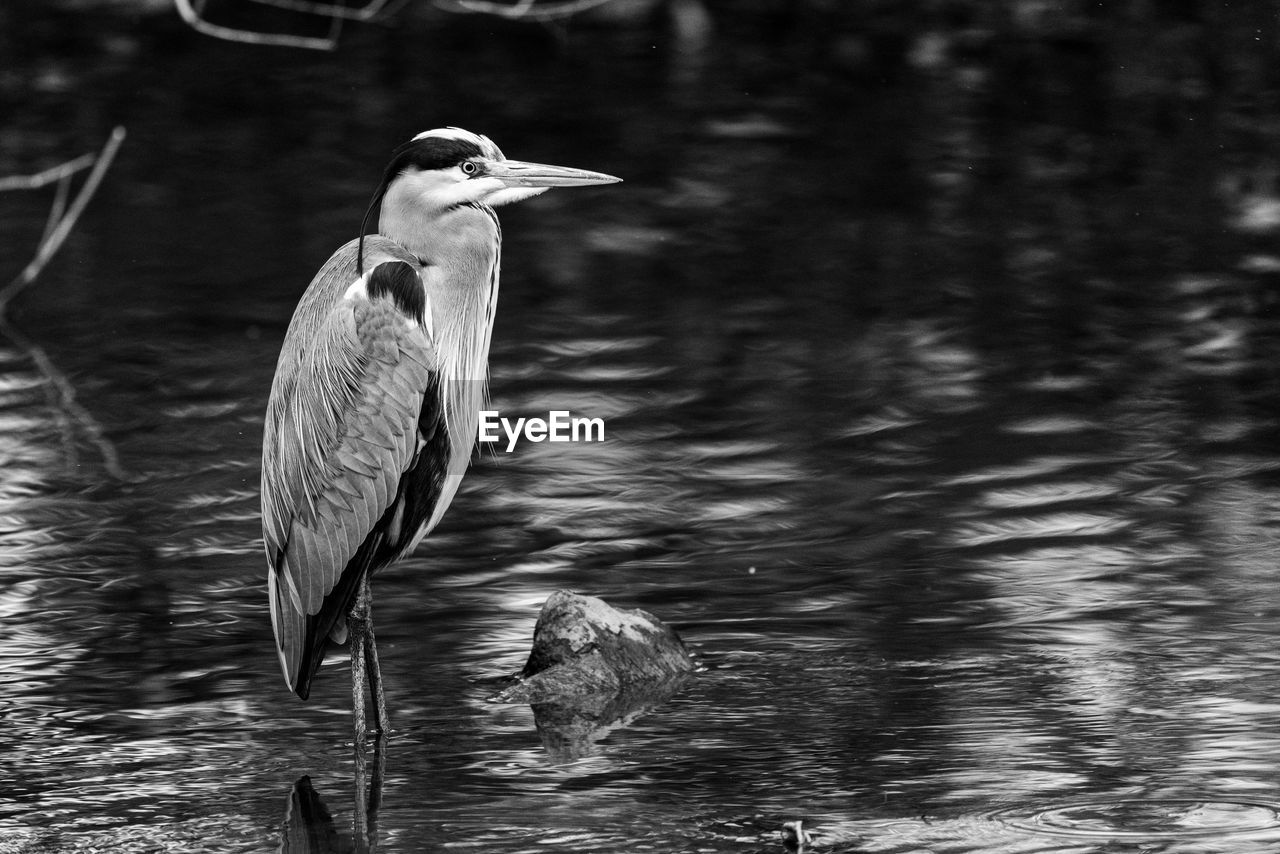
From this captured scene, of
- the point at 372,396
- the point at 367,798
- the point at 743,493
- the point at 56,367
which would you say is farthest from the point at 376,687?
the point at 56,367

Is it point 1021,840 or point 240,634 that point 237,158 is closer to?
point 240,634

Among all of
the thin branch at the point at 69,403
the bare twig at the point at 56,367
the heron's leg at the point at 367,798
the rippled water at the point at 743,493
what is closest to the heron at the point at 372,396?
the heron's leg at the point at 367,798

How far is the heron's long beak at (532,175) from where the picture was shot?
22.3 feet

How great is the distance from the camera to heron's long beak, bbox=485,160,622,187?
6.79 metres

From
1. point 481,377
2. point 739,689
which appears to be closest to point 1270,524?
point 739,689

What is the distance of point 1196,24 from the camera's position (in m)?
20.4

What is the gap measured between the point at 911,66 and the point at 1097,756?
46.8 feet

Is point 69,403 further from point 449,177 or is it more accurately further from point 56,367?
point 449,177

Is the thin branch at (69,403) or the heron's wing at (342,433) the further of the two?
the thin branch at (69,403)

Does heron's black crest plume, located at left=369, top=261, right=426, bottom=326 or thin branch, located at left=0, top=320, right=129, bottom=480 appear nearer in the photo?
heron's black crest plume, located at left=369, top=261, right=426, bottom=326

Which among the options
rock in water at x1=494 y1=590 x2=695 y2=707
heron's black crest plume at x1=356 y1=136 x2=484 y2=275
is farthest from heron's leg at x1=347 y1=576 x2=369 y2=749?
heron's black crest plume at x1=356 y1=136 x2=484 y2=275

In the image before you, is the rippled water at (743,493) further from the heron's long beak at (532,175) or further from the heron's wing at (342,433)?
the heron's long beak at (532,175)

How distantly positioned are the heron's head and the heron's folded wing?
361mm

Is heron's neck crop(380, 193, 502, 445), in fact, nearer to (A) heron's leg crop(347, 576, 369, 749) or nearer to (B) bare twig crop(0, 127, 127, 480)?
(A) heron's leg crop(347, 576, 369, 749)
